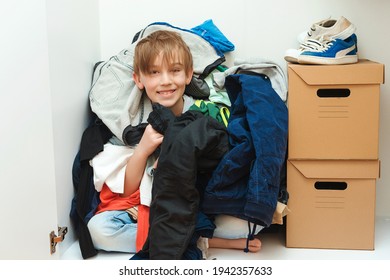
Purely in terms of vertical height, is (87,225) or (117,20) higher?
(117,20)

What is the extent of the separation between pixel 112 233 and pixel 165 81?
49 cm

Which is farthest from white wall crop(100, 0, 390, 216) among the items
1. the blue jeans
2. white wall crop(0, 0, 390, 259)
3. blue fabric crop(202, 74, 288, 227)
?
the blue jeans

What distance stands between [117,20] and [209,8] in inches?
13.3

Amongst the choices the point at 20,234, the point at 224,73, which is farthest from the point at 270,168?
the point at 20,234

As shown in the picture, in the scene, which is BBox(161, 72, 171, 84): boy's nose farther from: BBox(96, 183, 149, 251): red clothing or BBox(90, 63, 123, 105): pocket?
BBox(96, 183, 149, 251): red clothing

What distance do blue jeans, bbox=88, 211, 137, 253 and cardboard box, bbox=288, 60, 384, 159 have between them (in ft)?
1.77

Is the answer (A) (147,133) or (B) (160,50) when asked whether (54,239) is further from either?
(B) (160,50)

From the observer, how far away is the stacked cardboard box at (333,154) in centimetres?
153

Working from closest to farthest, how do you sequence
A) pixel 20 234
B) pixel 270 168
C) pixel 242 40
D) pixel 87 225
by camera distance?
pixel 20 234 < pixel 270 168 < pixel 87 225 < pixel 242 40

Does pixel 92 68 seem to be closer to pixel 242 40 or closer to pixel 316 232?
pixel 242 40

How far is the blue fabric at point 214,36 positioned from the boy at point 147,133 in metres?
0.13

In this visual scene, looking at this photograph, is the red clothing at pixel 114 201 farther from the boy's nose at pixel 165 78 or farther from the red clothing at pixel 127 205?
the boy's nose at pixel 165 78

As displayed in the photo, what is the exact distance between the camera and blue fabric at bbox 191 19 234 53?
5.89ft

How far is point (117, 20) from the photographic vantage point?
74.4 inches
